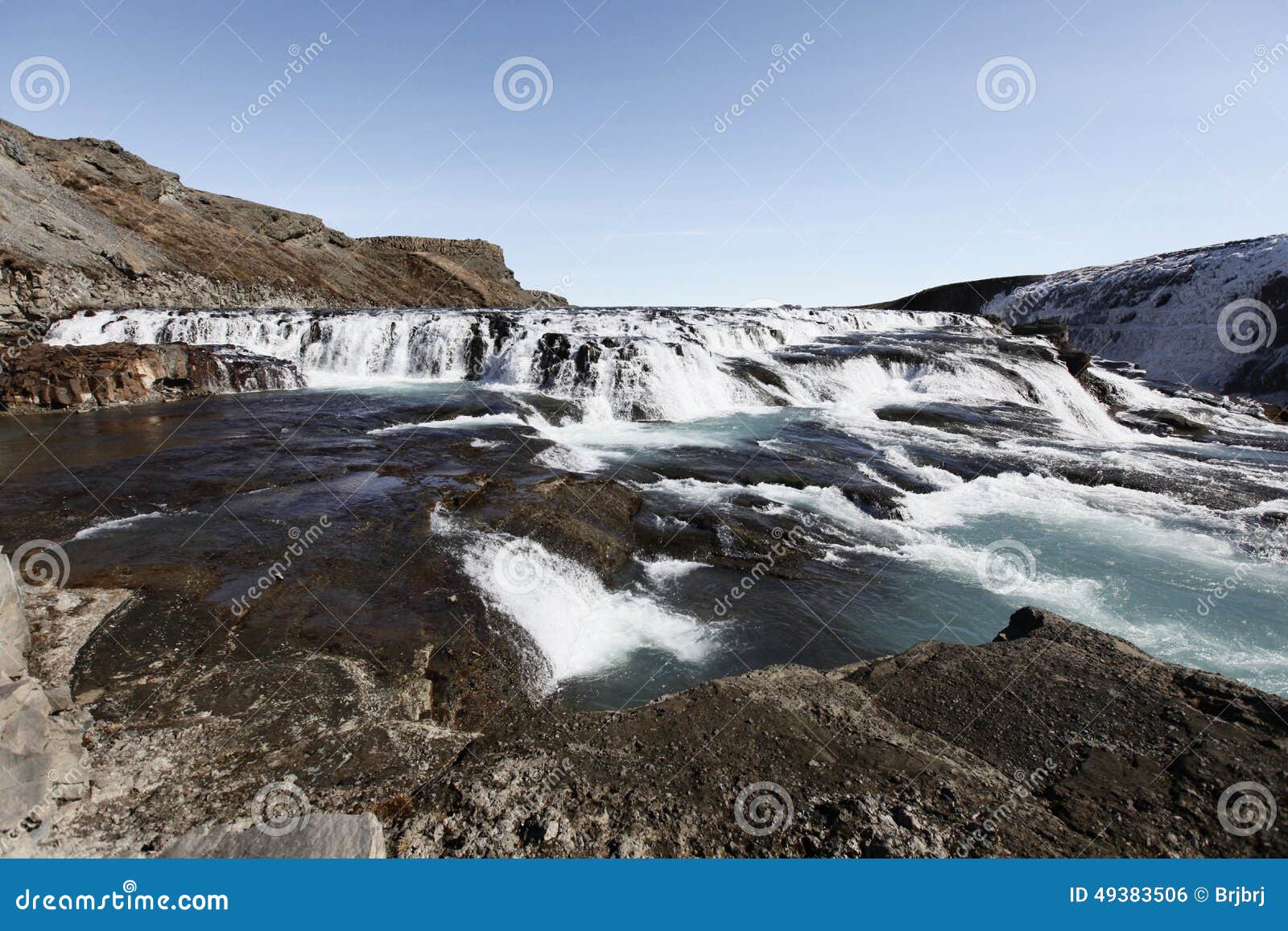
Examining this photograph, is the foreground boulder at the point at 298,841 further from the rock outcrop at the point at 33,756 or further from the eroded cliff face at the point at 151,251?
the eroded cliff face at the point at 151,251

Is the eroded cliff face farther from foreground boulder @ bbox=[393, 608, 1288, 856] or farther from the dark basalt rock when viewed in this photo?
foreground boulder @ bbox=[393, 608, 1288, 856]

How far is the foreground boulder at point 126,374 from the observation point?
14375 mm

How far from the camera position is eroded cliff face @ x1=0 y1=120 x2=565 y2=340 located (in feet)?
85.6

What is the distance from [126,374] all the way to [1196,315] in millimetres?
51826

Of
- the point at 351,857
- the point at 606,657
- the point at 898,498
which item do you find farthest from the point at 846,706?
the point at 898,498

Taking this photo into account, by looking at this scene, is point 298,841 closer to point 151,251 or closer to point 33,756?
point 33,756

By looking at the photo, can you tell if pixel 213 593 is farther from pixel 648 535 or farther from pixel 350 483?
pixel 648 535

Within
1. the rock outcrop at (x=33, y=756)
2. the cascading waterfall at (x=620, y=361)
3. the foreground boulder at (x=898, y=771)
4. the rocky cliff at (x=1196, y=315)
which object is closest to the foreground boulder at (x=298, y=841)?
the foreground boulder at (x=898, y=771)

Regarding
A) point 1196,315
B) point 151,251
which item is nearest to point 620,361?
point 151,251

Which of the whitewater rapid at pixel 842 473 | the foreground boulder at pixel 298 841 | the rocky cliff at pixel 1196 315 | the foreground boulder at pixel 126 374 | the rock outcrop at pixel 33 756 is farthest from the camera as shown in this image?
the rocky cliff at pixel 1196 315

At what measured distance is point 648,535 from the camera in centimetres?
756

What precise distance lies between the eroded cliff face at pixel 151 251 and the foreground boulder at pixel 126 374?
8.09 m

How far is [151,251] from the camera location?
36.6 meters

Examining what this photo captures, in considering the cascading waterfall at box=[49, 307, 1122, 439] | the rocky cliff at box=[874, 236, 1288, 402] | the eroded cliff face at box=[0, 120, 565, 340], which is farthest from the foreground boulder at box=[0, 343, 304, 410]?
the rocky cliff at box=[874, 236, 1288, 402]
